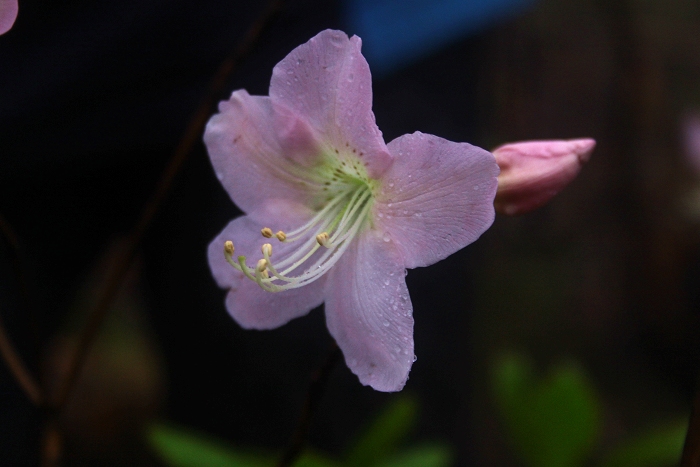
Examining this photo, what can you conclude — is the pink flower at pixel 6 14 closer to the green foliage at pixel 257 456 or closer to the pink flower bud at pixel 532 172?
the pink flower bud at pixel 532 172

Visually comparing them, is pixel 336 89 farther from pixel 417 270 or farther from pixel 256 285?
pixel 417 270

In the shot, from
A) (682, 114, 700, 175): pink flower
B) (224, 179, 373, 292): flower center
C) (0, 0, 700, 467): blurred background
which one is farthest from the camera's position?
(682, 114, 700, 175): pink flower

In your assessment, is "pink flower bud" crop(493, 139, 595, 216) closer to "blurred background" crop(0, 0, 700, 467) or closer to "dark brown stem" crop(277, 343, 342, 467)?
A: "dark brown stem" crop(277, 343, 342, 467)

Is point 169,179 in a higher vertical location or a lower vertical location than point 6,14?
lower

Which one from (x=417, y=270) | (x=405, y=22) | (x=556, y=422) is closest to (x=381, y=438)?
(x=556, y=422)

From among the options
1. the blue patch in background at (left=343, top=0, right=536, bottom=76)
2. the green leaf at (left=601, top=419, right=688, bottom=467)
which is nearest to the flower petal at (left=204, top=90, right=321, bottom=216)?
the green leaf at (left=601, top=419, right=688, bottom=467)

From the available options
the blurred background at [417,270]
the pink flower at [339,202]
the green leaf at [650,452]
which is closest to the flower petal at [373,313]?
the pink flower at [339,202]

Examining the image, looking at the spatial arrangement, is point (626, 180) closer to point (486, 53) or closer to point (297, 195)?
point (486, 53)
